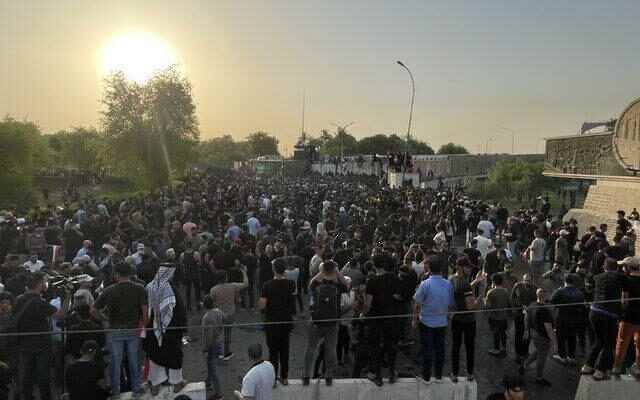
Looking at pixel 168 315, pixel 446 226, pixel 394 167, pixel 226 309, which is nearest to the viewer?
pixel 168 315

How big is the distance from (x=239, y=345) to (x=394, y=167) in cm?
2844

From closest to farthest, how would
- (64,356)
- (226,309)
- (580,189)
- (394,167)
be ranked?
1. (64,356)
2. (226,309)
3. (394,167)
4. (580,189)

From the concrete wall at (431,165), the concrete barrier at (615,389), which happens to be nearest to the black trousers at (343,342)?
the concrete barrier at (615,389)

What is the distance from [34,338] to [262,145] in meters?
147

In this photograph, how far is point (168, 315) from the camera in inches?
213

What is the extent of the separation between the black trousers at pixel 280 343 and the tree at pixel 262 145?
477 feet

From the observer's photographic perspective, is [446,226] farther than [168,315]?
Yes

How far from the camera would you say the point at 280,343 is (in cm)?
609

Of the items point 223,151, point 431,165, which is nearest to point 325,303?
point 431,165

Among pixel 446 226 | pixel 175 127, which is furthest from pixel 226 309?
pixel 175 127

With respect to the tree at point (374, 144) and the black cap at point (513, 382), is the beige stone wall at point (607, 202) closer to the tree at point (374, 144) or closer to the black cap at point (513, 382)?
the black cap at point (513, 382)

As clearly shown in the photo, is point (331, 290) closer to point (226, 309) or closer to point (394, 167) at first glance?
point (226, 309)

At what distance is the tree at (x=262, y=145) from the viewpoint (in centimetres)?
15062

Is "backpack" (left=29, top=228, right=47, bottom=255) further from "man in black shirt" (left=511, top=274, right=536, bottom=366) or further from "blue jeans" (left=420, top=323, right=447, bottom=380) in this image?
"man in black shirt" (left=511, top=274, right=536, bottom=366)
